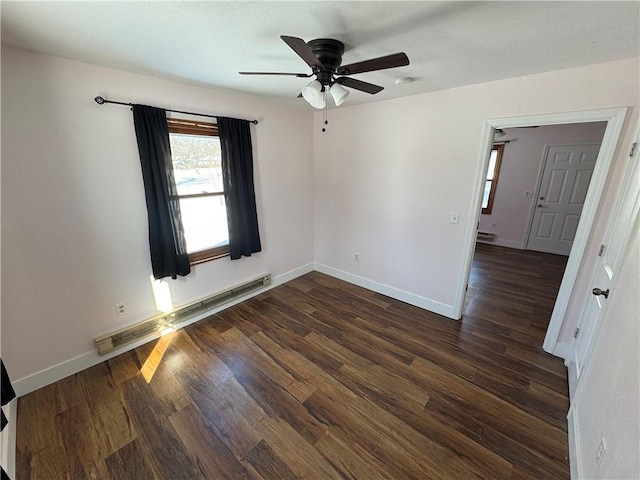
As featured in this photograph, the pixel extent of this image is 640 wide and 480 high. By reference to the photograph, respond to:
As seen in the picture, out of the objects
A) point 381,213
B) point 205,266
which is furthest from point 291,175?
point 205,266

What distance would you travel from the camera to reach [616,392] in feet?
3.81

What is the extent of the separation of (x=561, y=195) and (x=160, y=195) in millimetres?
6341

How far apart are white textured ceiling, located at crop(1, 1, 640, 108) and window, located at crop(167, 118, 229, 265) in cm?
57

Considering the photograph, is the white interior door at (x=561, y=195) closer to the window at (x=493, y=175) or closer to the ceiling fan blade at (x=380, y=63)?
the window at (x=493, y=175)

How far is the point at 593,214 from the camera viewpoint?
197 cm

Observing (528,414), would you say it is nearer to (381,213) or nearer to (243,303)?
(381,213)

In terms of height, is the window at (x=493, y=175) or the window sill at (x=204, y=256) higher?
the window at (x=493, y=175)

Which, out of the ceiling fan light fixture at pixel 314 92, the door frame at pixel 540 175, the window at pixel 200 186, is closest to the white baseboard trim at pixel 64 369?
the window at pixel 200 186

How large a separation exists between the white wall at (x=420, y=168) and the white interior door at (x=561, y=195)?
3.58m

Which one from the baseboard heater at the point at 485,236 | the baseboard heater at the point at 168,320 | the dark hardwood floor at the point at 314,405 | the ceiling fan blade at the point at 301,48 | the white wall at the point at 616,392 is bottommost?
the dark hardwood floor at the point at 314,405

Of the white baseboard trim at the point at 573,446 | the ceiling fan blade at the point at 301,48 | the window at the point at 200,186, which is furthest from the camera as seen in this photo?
the window at the point at 200,186

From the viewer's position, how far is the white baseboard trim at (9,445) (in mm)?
1390

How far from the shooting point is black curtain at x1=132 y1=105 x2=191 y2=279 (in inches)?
84.0

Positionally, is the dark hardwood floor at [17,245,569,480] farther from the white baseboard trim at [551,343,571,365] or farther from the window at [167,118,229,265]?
the window at [167,118,229,265]
